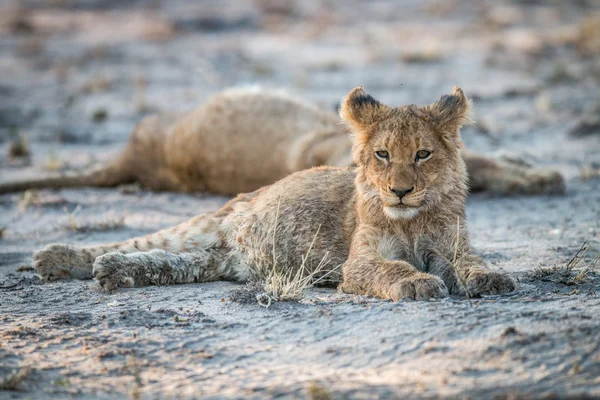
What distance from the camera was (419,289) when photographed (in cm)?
474

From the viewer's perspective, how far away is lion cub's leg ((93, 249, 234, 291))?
5.70m

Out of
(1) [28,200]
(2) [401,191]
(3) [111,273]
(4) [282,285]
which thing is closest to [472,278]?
(2) [401,191]

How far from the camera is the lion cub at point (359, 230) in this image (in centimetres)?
509

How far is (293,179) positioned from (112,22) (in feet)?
59.1

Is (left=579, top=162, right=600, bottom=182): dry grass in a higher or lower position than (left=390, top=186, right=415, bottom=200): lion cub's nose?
lower

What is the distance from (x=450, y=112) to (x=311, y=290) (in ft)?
4.46

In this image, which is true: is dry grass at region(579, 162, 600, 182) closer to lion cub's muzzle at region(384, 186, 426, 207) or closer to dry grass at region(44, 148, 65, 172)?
lion cub's muzzle at region(384, 186, 426, 207)

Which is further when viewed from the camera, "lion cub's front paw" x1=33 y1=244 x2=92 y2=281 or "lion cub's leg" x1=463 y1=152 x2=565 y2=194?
"lion cub's leg" x1=463 y1=152 x2=565 y2=194

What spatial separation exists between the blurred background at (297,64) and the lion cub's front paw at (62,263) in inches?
185

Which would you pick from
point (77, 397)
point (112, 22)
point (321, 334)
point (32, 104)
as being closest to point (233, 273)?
point (321, 334)

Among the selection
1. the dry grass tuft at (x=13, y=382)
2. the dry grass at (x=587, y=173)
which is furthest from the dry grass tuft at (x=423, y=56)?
the dry grass tuft at (x=13, y=382)

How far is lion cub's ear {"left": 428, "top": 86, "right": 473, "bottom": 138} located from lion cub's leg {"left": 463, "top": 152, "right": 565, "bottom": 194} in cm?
337

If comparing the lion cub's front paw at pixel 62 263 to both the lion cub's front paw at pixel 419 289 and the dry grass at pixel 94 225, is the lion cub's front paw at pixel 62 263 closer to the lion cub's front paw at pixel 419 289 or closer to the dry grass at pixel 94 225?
the dry grass at pixel 94 225

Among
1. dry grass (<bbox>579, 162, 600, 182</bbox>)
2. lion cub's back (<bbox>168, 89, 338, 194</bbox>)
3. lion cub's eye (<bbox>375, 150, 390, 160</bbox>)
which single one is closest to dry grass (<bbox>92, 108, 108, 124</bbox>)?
lion cub's back (<bbox>168, 89, 338, 194</bbox>)
